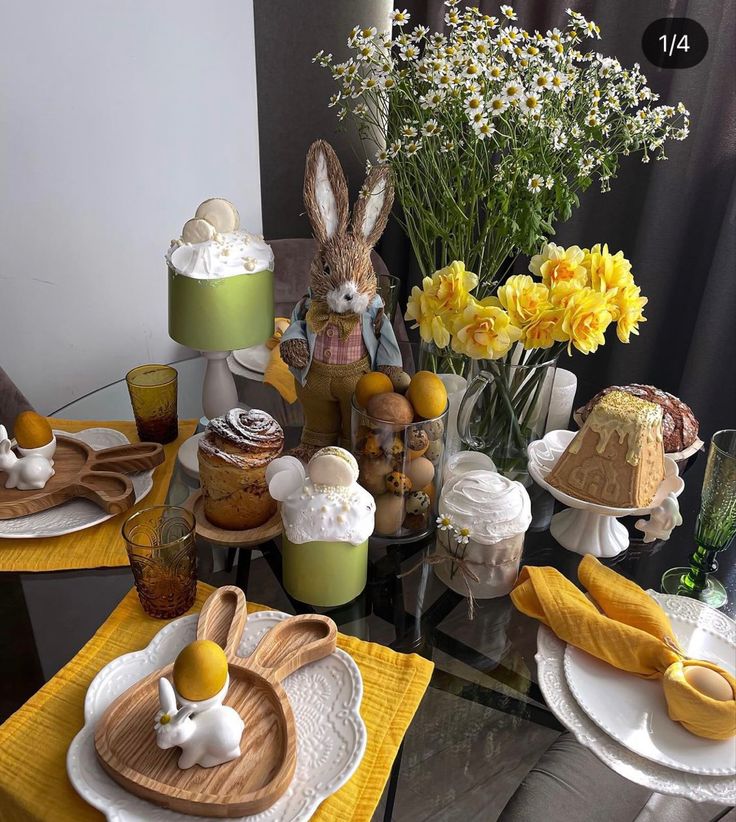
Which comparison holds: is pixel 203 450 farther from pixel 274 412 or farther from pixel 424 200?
pixel 424 200

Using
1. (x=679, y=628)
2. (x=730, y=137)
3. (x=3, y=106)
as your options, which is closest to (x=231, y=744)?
(x=679, y=628)

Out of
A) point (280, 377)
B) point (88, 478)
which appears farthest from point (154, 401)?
point (280, 377)

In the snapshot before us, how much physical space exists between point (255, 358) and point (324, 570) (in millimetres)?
700

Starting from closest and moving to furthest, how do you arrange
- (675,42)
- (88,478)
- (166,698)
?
(166,698) < (88,478) < (675,42)

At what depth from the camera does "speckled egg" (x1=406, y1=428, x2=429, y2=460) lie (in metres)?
0.90

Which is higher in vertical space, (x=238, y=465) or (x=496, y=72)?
(x=496, y=72)

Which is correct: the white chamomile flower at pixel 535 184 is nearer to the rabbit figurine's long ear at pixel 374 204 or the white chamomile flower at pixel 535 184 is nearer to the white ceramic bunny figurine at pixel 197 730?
the rabbit figurine's long ear at pixel 374 204

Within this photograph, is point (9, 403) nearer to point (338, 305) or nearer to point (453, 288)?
A: point (338, 305)

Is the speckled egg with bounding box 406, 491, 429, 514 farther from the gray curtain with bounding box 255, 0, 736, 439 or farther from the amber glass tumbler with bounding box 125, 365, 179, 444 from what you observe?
the gray curtain with bounding box 255, 0, 736, 439

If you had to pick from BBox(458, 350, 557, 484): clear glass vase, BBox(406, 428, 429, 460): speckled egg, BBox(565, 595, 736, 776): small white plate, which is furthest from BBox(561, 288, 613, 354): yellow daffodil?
BBox(565, 595, 736, 776): small white plate

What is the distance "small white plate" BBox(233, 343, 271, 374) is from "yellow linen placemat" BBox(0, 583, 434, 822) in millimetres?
638

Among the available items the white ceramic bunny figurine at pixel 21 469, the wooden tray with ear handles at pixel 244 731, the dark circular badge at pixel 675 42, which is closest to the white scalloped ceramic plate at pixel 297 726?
the wooden tray with ear handles at pixel 244 731

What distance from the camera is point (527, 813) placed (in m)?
0.68

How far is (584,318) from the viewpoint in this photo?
0.87m
